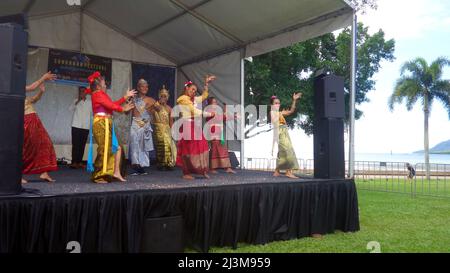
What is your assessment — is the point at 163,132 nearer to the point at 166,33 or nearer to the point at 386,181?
the point at 166,33

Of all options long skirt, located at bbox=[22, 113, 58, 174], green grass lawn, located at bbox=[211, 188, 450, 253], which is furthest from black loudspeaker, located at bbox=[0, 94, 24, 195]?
green grass lawn, located at bbox=[211, 188, 450, 253]

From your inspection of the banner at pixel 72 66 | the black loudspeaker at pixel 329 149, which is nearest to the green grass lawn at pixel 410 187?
the black loudspeaker at pixel 329 149

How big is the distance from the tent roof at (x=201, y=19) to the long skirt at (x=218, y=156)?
2062mm

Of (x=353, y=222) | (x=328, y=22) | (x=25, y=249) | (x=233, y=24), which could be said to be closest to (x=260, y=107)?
(x=233, y=24)

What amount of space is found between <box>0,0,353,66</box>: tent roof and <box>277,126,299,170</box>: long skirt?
1.85m

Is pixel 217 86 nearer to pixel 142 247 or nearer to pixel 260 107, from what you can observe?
pixel 260 107

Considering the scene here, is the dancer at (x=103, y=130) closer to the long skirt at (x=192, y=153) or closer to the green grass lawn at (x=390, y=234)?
the long skirt at (x=192, y=153)

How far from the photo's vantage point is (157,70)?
9.29 metres

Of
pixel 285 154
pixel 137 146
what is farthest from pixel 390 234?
pixel 137 146

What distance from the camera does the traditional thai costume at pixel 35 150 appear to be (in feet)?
14.4

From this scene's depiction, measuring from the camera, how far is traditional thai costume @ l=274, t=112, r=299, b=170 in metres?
5.51

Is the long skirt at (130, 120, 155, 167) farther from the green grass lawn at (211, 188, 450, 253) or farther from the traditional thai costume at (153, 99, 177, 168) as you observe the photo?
the green grass lawn at (211, 188, 450, 253)

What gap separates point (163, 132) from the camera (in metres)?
6.96
